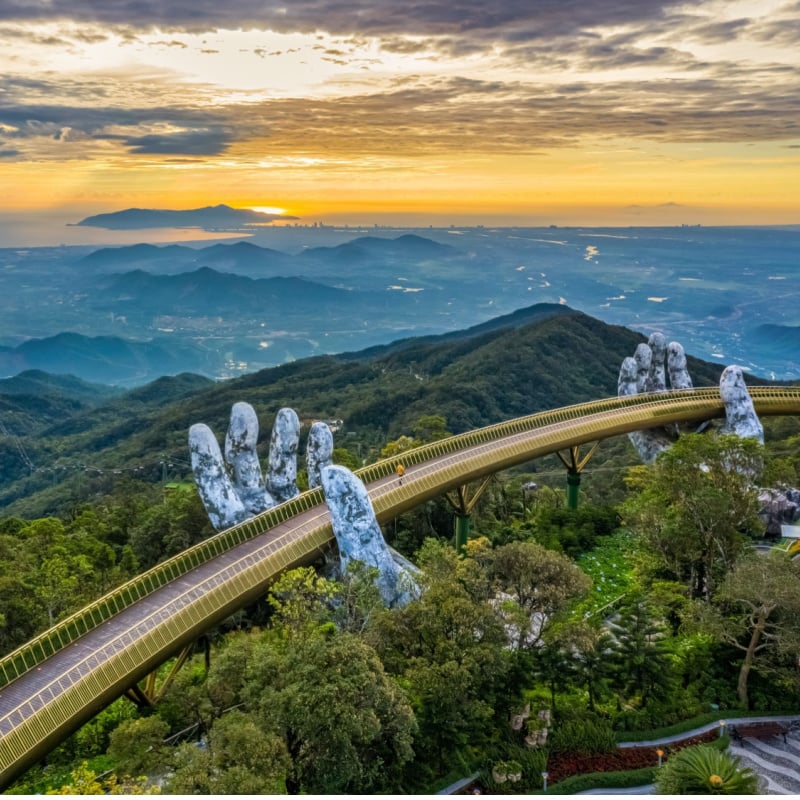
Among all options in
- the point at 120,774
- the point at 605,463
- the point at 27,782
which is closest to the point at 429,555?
the point at 120,774

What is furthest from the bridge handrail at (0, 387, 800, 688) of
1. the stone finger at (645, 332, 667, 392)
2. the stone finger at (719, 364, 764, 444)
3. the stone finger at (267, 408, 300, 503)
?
the stone finger at (267, 408, 300, 503)

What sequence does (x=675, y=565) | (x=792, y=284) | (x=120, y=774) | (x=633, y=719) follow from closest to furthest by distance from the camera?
(x=120, y=774), (x=633, y=719), (x=675, y=565), (x=792, y=284)

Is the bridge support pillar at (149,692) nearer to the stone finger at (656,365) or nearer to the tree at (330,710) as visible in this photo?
the tree at (330,710)

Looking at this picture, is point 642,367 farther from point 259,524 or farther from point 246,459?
point 259,524

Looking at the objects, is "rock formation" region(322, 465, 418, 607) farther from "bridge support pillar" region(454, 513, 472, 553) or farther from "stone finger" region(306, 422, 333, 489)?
"bridge support pillar" region(454, 513, 472, 553)

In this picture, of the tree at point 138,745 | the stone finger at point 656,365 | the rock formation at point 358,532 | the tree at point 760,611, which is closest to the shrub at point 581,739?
the tree at point 760,611

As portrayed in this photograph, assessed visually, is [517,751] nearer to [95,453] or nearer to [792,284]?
[95,453]

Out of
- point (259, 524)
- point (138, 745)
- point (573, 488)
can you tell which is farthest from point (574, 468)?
point (138, 745)
